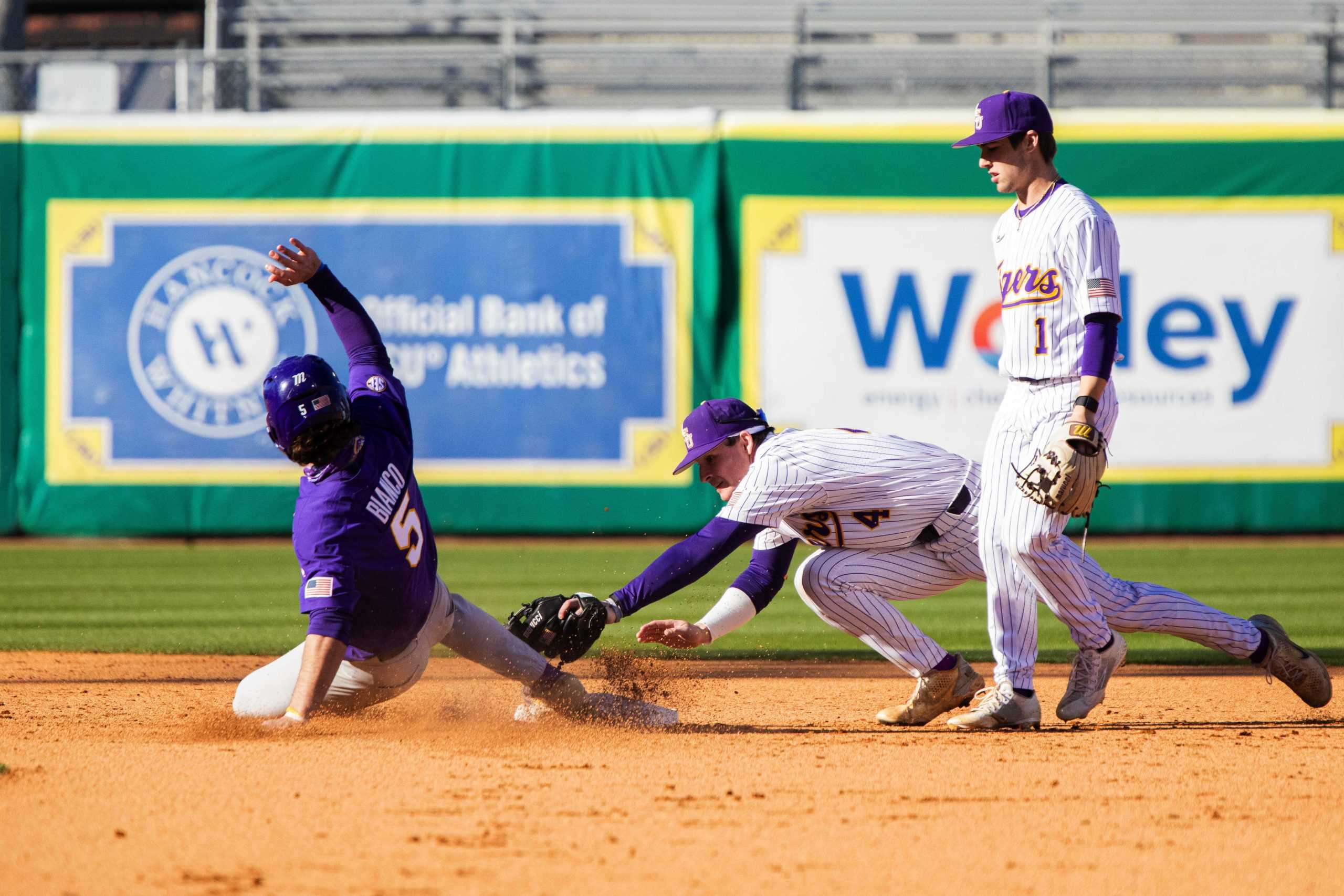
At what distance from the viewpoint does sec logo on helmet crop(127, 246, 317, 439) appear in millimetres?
10273

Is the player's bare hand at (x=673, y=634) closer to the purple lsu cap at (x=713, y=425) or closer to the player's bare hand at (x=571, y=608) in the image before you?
the player's bare hand at (x=571, y=608)

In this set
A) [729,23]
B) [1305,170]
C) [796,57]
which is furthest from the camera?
[729,23]

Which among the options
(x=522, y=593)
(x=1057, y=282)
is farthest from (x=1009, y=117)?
(x=522, y=593)

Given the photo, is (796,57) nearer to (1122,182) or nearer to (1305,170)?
(1122,182)

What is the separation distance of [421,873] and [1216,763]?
2085mm

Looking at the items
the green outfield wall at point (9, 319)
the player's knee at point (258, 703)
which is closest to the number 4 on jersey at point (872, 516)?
the player's knee at point (258, 703)

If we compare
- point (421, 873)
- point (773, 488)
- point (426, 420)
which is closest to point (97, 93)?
point (426, 420)

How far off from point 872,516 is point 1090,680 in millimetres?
760

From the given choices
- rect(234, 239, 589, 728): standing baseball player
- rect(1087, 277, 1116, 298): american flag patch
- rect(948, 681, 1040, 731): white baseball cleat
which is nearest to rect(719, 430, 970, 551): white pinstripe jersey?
rect(948, 681, 1040, 731): white baseball cleat

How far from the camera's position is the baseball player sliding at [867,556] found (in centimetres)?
393

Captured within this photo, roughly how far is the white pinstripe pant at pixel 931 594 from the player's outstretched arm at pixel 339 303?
138 cm

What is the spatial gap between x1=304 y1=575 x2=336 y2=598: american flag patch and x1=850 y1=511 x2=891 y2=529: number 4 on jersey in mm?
1485

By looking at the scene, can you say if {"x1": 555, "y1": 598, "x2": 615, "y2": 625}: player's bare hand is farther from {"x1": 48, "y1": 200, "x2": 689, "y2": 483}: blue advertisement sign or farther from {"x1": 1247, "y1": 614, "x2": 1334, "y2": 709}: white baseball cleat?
{"x1": 48, "y1": 200, "x2": 689, "y2": 483}: blue advertisement sign

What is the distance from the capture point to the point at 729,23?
12.9m
